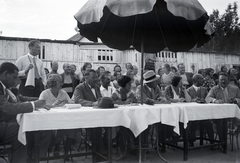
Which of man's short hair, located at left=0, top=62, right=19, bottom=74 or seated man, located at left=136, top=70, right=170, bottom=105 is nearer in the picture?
man's short hair, located at left=0, top=62, right=19, bottom=74

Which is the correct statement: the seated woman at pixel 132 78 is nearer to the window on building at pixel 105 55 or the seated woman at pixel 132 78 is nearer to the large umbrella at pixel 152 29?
the large umbrella at pixel 152 29

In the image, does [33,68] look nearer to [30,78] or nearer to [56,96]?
[30,78]

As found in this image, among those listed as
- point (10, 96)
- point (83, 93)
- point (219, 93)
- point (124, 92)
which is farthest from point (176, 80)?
point (10, 96)

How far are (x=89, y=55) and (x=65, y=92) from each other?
6.84m

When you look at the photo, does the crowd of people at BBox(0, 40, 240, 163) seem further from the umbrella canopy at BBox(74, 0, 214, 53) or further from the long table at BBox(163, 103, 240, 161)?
the umbrella canopy at BBox(74, 0, 214, 53)

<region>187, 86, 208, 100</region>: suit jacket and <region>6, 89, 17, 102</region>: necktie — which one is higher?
<region>6, 89, 17, 102</region>: necktie

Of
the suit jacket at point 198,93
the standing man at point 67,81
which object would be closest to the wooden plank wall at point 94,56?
the standing man at point 67,81

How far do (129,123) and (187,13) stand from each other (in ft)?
6.28

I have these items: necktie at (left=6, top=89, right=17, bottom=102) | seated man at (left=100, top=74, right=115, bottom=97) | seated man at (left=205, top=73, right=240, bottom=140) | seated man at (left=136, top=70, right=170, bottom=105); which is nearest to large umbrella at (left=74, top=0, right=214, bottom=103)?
seated man at (left=136, top=70, right=170, bottom=105)

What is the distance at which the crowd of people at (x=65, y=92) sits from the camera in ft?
11.3

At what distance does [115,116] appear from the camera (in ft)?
12.9

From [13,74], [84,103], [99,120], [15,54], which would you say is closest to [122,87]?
[84,103]

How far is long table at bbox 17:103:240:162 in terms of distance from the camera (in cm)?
341

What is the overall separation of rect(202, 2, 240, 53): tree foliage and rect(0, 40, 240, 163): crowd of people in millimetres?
23229
